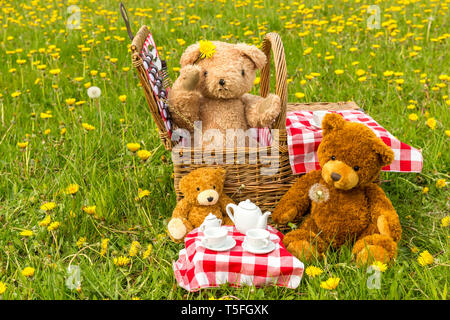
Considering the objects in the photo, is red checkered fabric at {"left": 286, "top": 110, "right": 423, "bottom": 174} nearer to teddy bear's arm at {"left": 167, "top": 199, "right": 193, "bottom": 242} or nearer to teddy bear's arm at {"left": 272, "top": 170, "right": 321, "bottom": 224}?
teddy bear's arm at {"left": 272, "top": 170, "right": 321, "bottom": 224}

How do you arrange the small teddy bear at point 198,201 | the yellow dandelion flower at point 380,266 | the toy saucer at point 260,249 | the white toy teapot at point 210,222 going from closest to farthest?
the yellow dandelion flower at point 380,266 → the toy saucer at point 260,249 → the white toy teapot at point 210,222 → the small teddy bear at point 198,201

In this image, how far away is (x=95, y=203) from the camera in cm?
225

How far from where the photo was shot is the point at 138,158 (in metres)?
2.67

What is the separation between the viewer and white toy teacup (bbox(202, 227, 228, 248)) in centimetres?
173

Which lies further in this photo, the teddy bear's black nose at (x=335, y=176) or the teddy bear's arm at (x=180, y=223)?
the teddy bear's arm at (x=180, y=223)

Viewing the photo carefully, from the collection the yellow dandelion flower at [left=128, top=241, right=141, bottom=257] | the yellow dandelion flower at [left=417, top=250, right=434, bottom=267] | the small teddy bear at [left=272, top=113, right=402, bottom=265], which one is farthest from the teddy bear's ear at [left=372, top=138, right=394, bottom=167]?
the yellow dandelion flower at [left=128, top=241, right=141, bottom=257]

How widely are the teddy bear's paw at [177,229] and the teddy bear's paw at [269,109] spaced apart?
1.93 ft

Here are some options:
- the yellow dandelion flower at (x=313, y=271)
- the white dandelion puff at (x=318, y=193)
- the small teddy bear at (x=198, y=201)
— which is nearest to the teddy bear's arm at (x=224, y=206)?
the small teddy bear at (x=198, y=201)

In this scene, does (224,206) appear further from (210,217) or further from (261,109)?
(261,109)

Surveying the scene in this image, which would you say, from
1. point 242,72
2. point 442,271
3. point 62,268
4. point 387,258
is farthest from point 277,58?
point 62,268

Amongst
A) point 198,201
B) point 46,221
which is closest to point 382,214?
point 198,201

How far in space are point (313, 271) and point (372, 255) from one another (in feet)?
0.76

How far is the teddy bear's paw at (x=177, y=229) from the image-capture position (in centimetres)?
195

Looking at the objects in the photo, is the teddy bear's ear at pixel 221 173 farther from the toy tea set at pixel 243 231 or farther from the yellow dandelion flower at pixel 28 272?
the yellow dandelion flower at pixel 28 272
